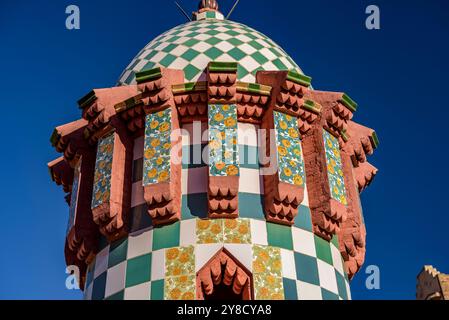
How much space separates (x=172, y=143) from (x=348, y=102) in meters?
2.23

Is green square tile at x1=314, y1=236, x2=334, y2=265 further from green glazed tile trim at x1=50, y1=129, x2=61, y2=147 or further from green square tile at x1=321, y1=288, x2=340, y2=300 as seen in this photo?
green glazed tile trim at x1=50, y1=129, x2=61, y2=147

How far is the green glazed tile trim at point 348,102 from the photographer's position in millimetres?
9359

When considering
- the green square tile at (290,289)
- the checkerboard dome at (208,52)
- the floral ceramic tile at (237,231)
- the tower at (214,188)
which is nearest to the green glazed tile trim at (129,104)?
the tower at (214,188)

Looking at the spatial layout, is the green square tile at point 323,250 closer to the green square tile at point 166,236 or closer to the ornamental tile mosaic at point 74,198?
the green square tile at point 166,236

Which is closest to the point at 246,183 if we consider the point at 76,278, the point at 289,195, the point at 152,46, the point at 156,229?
the point at 289,195

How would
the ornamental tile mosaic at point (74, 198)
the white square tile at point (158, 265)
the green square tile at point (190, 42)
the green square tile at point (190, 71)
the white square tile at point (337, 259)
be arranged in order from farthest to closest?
the green square tile at point (190, 42) < the green square tile at point (190, 71) < the ornamental tile mosaic at point (74, 198) < the white square tile at point (337, 259) < the white square tile at point (158, 265)

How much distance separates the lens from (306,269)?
822 centimetres

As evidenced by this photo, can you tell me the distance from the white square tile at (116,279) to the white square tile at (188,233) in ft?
2.24

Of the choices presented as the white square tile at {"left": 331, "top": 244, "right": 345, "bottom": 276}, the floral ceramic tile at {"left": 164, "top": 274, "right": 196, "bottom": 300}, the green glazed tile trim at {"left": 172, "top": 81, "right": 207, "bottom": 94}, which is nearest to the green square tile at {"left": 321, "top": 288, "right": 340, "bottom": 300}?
the white square tile at {"left": 331, "top": 244, "right": 345, "bottom": 276}

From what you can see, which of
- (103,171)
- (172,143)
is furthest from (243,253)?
(103,171)

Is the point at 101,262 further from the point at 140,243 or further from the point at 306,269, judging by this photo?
the point at 306,269

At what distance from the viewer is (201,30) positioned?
10.9 meters
